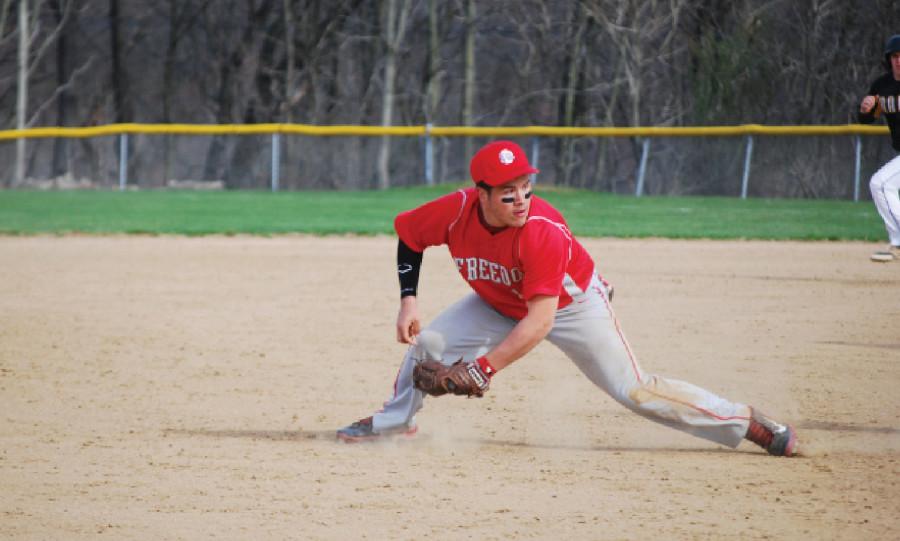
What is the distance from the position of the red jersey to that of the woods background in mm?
17408

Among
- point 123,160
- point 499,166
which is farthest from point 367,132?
point 499,166

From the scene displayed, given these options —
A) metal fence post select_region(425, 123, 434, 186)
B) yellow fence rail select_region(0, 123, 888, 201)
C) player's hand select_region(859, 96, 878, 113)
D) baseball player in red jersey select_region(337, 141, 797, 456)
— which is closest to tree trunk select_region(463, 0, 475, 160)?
yellow fence rail select_region(0, 123, 888, 201)

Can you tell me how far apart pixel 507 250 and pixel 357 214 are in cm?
1291

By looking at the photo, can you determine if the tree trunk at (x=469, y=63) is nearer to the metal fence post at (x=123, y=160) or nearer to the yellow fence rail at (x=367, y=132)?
the yellow fence rail at (x=367, y=132)

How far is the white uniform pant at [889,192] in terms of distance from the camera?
9875 millimetres

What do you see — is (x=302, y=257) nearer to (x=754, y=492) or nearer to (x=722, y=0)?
(x=754, y=492)

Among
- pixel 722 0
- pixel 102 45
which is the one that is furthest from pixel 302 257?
pixel 102 45

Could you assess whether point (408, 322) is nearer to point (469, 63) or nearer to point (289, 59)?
point (469, 63)

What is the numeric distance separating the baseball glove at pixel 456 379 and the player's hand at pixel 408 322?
27cm

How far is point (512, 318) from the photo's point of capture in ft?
15.5

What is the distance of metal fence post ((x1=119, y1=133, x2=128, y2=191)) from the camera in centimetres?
2409

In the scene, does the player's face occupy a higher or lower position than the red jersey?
higher

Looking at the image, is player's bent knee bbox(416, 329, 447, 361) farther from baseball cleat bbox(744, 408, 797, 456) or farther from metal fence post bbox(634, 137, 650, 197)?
metal fence post bbox(634, 137, 650, 197)

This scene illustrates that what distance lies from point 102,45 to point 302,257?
34177mm
